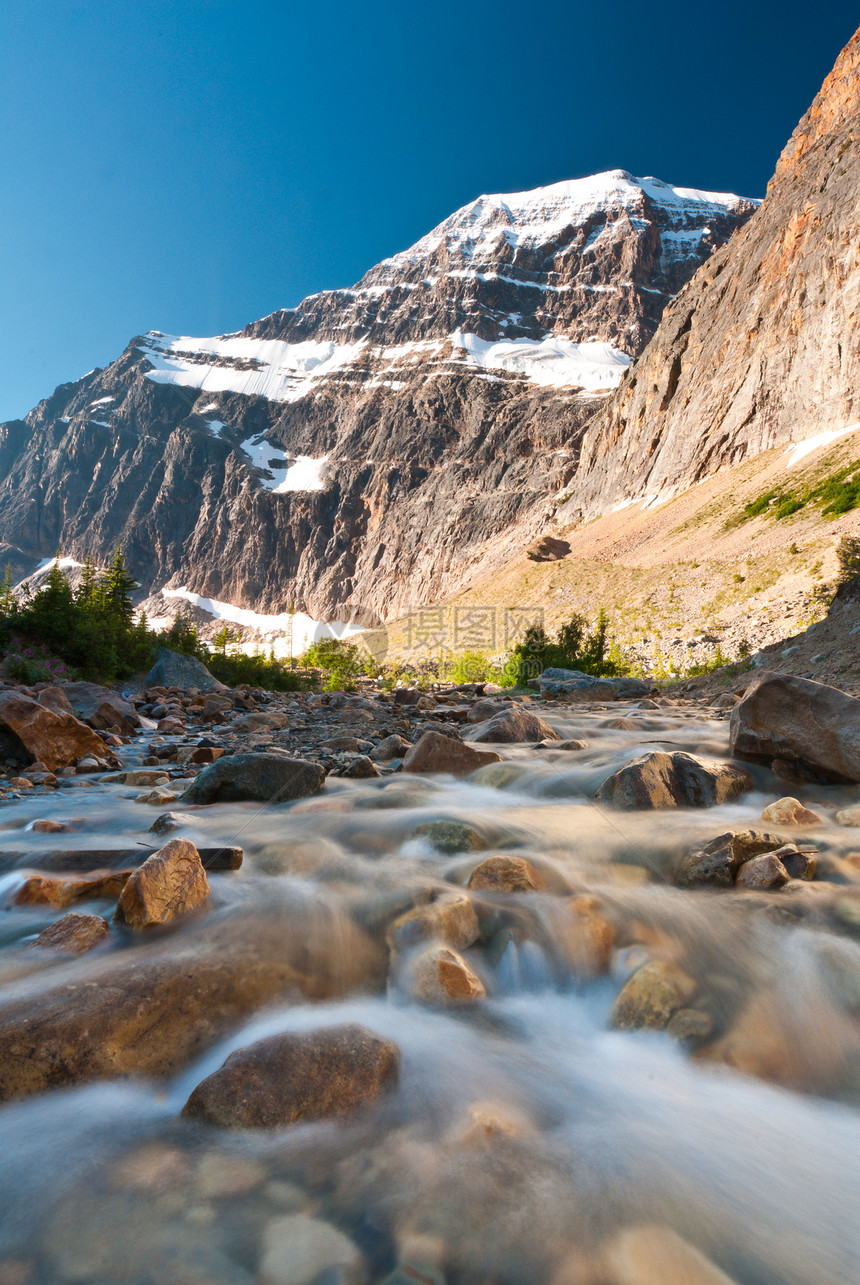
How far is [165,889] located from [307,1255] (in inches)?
59.8

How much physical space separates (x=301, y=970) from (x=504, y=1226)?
120 centimetres

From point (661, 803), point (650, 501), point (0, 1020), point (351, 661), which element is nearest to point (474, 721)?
point (661, 803)

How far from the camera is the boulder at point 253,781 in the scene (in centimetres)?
430

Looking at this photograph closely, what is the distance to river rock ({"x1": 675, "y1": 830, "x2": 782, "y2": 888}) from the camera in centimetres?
278

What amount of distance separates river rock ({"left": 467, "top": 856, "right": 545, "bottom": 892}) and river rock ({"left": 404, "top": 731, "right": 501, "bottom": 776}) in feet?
7.38

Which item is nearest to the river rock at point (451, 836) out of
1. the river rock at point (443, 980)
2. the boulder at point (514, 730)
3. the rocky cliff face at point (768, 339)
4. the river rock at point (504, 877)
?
the river rock at point (504, 877)

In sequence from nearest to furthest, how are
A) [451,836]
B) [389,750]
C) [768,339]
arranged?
[451,836] < [389,750] < [768,339]

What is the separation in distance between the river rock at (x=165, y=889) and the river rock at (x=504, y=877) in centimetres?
129

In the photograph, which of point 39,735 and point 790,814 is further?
point 39,735

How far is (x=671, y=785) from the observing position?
13.0ft

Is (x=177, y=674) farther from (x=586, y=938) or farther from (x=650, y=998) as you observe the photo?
(x=650, y=998)

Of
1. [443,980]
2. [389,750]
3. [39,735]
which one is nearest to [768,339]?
[389,750]

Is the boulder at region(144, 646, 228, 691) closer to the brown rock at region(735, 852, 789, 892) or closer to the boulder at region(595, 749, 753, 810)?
the boulder at region(595, 749, 753, 810)

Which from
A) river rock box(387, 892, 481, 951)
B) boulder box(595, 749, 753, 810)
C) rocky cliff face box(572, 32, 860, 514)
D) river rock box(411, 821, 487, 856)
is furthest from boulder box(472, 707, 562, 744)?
rocky cliff face box(572, 32, 860, 514)
